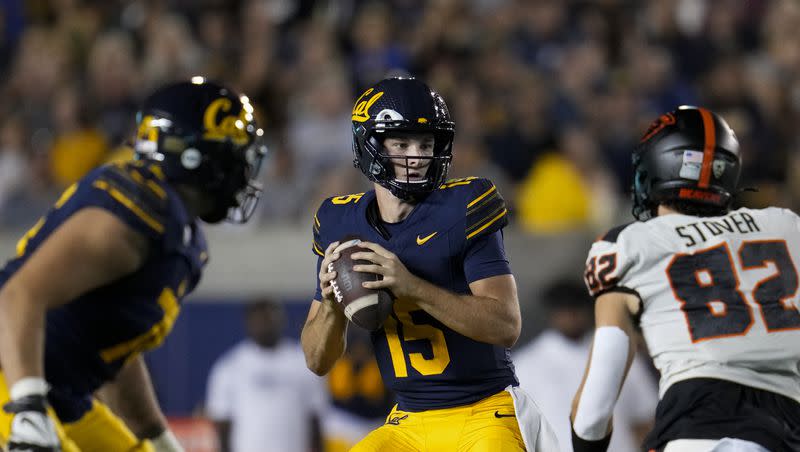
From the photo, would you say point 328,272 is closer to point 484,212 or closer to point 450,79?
point 484,212

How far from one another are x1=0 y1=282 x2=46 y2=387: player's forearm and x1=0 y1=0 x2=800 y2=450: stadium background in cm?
547

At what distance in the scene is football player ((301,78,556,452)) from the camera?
382cm

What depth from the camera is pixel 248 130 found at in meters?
4.03

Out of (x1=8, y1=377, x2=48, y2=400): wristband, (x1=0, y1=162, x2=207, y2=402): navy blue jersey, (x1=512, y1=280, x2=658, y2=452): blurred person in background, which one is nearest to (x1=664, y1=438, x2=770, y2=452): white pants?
(x1=0, y1=162, x2=207, y2=402): navy blue jersey

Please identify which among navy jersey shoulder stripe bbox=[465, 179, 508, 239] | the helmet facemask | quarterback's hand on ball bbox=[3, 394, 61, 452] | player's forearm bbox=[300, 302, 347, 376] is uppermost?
the helmet facemask

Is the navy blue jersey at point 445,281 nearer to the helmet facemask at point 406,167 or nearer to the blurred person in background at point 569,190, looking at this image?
the helmet facemask at point 406,167

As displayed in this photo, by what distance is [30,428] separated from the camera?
3.18 m

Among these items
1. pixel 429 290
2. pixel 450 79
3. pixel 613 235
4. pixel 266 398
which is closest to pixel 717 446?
pixel 613 235

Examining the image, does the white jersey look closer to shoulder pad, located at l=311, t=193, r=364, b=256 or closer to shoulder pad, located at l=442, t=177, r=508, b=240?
shoulder pad, located at l=442, t=177, r=508, b=240

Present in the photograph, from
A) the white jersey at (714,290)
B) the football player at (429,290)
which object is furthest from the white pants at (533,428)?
the white jersey at (714,290)

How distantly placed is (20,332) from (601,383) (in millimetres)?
1834

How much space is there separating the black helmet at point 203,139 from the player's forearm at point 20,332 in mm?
831

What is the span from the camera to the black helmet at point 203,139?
153 inches

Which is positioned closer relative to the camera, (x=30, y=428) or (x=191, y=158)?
(x=30, y=428)
